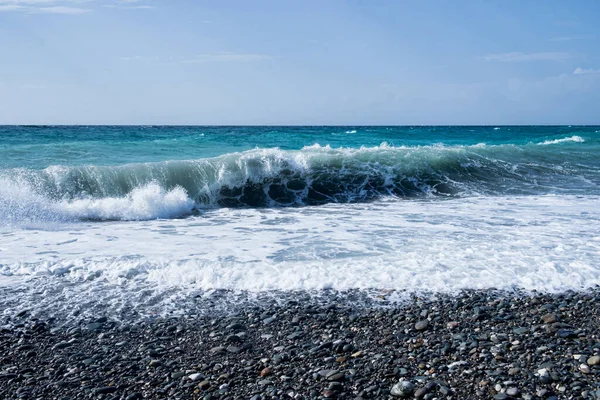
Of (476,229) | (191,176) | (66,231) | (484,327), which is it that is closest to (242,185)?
(191,176)

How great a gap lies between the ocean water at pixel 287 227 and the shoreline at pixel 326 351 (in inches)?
18.4

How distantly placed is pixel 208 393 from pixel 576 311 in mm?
3514

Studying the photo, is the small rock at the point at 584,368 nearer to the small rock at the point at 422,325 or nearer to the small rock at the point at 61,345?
the small rock at the point at 422,325

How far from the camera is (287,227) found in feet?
29.5

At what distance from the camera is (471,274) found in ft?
19.4

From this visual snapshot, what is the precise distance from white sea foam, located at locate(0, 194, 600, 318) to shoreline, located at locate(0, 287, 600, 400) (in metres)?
0.54

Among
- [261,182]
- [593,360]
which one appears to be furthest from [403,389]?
[261,182]

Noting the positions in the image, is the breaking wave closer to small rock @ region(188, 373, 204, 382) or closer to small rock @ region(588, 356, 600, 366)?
small rock @ region(188, 373, 204, 382)

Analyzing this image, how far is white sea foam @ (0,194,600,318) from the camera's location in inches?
221

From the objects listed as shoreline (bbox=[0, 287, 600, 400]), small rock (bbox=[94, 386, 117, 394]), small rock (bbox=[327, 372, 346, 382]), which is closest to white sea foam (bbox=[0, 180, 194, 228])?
shoreline (bbox=[0, 287, 600, 400])

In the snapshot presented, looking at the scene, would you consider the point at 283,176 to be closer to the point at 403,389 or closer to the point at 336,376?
the point at 336,376

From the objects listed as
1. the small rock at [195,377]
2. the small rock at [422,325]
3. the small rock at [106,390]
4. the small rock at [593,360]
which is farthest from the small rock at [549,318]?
the small rock at [106,390]

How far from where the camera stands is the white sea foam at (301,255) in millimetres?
5609

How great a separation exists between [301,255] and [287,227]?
2.19 m
